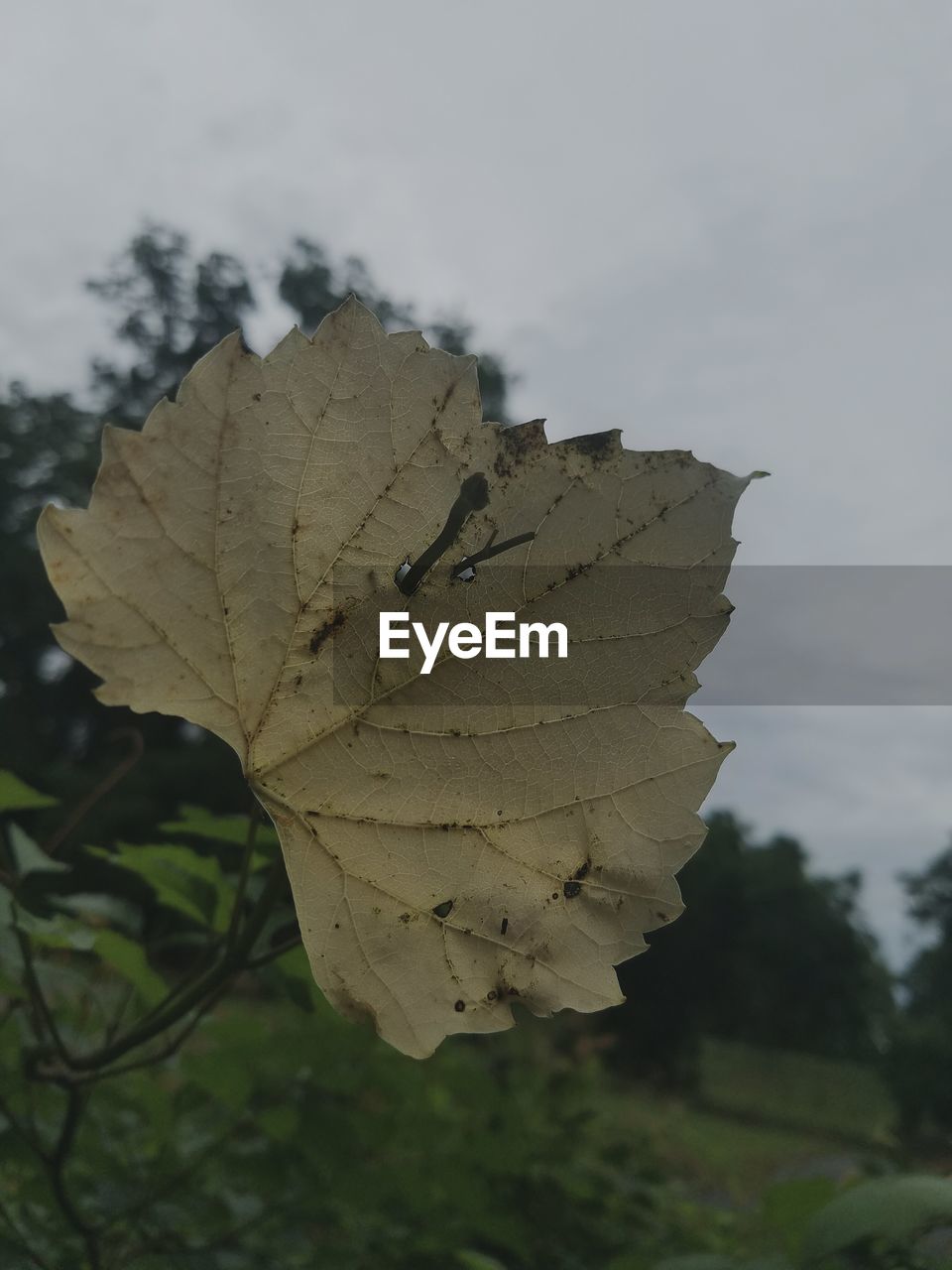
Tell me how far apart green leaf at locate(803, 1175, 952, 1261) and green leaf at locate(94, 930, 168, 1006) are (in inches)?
15.4

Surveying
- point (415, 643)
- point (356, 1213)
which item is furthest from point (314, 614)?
point (356, 1213)

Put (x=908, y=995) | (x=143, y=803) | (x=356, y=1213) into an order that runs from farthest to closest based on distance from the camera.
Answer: (x=908, y=995), (x=143, y=803), (x=356, y=1213)

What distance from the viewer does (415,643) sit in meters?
0.37

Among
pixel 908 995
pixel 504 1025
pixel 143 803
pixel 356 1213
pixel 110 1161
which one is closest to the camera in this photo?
pixel 504 1025

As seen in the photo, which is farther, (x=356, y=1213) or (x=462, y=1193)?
(x=356, y=1213)

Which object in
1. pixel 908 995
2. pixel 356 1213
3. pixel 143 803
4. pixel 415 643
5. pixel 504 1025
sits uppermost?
pixel 143 803

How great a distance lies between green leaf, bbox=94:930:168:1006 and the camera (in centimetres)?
59

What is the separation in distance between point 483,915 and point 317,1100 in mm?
585

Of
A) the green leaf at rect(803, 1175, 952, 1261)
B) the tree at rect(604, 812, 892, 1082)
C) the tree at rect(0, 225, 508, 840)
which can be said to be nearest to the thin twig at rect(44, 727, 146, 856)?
the green leaf at rect(803, 1175, 952, 1261)

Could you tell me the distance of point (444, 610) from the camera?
36cm

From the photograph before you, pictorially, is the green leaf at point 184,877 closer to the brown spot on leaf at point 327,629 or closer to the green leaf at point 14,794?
the green leaf at point 14,794

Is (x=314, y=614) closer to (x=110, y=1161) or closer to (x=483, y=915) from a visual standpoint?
(x=483, y=915)

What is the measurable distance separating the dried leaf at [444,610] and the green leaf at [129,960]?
0.94ft

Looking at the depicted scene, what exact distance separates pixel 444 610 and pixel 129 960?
Result: 14.8 inches
